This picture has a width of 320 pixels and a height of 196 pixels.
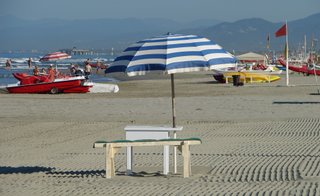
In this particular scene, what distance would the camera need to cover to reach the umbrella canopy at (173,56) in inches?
427

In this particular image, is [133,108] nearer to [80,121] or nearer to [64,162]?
[80,121]

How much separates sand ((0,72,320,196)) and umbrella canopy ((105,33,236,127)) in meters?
1.46

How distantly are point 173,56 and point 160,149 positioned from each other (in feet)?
12.8

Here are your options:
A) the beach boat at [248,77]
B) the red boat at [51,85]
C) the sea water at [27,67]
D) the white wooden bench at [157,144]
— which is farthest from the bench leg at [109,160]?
the sea water at [27,67]

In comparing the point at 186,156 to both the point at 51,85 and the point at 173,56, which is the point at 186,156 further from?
the point at 51,85

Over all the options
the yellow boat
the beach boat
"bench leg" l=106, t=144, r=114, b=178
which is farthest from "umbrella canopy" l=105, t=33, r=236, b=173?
the beach boat

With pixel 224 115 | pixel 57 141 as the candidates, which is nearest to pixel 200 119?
pixel 224 115

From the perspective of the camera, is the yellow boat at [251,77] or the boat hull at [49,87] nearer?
the boat hull at [49,87]

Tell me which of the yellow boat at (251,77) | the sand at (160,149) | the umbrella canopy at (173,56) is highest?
the umbrella canopy at (173,56)

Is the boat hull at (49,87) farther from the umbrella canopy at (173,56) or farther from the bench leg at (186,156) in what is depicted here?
the bench leg at (186,156)

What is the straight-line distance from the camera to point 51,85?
109 ft

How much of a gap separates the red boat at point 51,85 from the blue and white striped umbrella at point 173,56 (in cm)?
2194

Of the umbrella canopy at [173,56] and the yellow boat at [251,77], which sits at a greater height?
the umbrella canopy at [173,56]

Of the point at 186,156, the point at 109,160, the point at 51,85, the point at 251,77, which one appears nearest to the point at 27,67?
the point at 251,77
